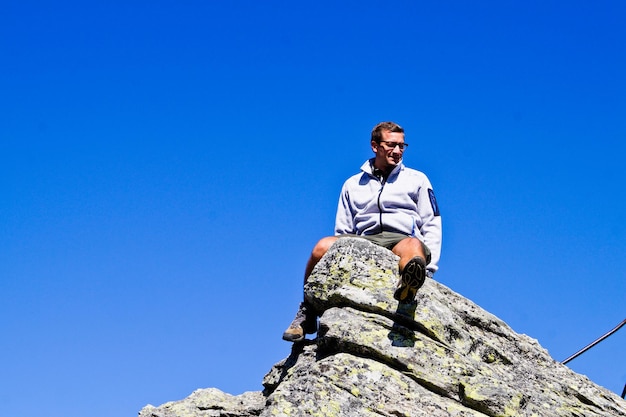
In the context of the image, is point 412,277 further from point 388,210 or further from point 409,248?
point 388,210

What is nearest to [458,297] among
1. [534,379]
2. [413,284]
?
[534,379]

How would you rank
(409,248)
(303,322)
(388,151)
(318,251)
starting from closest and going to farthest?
1. (409,248)
2. (303,322)
3. (318,251)
4. (388,151)

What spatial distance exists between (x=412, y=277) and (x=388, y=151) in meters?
2.64

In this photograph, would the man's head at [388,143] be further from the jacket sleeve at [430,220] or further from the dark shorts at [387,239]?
the dark shorts at [387,239]

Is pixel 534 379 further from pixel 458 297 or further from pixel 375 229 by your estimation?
pixel 375 229

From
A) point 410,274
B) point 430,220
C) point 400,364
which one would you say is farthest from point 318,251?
point 400,364

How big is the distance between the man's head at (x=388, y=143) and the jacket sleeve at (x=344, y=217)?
0.83 m

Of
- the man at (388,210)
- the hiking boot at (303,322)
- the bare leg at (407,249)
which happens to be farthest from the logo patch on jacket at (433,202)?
the hiking boot at (303,322)

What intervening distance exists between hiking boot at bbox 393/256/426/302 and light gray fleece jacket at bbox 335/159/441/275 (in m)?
1.65

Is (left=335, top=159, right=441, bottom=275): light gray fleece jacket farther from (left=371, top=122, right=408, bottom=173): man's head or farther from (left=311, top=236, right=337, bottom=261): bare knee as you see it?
(left=311, top=236, right=337, bottom=261): bare knee

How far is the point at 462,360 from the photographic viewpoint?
11.2 m

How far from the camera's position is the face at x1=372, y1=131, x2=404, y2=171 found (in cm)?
1265

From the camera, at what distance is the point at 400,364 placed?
1085 centimetres

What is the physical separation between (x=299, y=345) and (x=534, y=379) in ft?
11.9
